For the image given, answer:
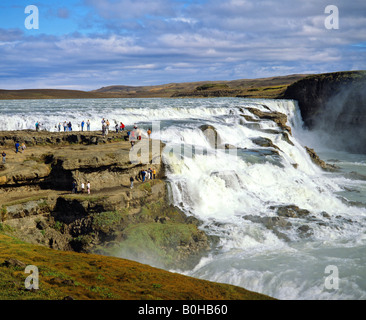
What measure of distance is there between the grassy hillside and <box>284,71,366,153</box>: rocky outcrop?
145 feet

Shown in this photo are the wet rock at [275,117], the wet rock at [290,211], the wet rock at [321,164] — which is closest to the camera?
the wet rock at [290,211]

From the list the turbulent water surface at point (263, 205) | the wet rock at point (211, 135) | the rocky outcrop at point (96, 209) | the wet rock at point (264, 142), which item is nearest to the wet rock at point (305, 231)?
the turbulent water surface at point (263, 205)

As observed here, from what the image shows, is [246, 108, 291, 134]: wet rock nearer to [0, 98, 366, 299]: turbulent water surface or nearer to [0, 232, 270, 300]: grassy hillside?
[0, 98, 366, 299]: turbulent water surface

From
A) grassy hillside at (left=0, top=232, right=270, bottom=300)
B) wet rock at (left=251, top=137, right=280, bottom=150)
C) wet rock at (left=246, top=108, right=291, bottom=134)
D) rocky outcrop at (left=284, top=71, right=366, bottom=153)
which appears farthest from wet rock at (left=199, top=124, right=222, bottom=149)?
rocky outcrop at (left=284, top=71, right=366, bottom=153)

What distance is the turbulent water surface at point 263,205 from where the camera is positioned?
15.5 m

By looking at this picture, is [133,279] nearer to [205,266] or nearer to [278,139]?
[205,266]

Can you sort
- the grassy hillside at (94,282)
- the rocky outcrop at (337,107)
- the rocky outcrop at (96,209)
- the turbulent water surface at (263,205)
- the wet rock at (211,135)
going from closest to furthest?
the grassy hillside at (94,282), the turbulent water surface at (263,205), the rocky outcrop at (96,209), the wet rock at (211,135), the rocky outcrop at (337,107)

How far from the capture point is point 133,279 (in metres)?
11.9

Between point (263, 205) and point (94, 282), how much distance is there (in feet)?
48.0

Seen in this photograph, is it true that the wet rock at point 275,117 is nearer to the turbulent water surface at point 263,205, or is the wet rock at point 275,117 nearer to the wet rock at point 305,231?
the turbulent water surface at point 263,205

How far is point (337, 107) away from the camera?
5531 centimetres

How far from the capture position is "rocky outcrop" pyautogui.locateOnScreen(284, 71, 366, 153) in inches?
2021

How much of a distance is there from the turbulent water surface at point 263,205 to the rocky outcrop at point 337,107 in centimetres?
1319
